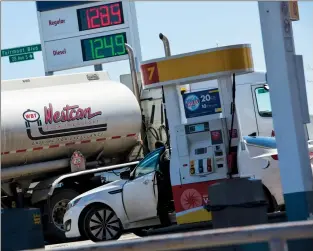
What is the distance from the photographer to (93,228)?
15727 millimetres

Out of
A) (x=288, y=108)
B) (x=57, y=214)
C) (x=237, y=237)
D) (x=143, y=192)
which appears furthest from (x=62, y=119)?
(x=237, y=237)

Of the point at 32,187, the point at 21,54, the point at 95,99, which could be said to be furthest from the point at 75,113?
the point at 21,54

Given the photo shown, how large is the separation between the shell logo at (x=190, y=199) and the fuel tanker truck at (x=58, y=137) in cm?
560

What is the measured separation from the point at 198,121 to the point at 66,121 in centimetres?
601

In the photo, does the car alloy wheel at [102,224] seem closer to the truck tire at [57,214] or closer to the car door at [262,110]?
Result: the truck tire at [57,214]

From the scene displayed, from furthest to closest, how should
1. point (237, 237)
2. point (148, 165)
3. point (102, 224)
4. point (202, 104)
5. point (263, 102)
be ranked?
point (263, 102) → point (102, 224) → point (148, 165) → point (202, 104) → point (237, 237)

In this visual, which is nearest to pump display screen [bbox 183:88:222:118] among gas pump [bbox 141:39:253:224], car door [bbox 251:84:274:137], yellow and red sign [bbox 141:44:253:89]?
gas pump [bbox 141:39:253:224]

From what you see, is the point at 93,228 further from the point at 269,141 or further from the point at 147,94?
the point at 147,94

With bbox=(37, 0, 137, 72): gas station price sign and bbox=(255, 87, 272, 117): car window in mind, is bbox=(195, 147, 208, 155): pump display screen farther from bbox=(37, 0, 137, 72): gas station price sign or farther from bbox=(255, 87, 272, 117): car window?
bbox=(37, 0, 137, 72): gas station price sign

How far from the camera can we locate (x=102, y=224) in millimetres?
15594

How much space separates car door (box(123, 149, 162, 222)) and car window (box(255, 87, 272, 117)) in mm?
5184

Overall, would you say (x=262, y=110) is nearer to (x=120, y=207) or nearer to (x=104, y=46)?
(x=120, y=207)

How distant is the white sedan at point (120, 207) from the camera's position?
587 inches

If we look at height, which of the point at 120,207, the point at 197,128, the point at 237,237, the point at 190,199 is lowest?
the point at 120,207
